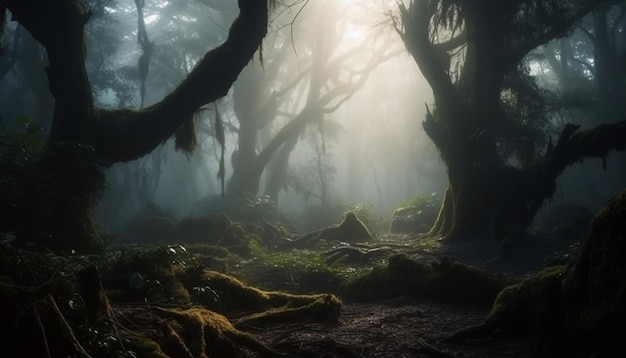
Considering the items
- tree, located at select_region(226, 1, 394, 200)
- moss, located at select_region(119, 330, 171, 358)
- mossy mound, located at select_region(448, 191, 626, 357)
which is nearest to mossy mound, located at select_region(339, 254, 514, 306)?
mossy mound, located at select_region(448, 191, 626, 357)

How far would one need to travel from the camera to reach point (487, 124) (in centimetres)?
1419

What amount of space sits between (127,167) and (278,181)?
46.2 ft

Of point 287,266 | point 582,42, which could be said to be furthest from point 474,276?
point 582,42

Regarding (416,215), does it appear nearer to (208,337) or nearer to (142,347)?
(208,337)

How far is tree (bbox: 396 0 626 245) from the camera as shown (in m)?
12.2

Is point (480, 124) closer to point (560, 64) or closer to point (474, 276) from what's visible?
point (474, 276)

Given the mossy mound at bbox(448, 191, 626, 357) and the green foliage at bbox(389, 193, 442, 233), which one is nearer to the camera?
the mossy mound at bbox(448, 191, 626, 357)

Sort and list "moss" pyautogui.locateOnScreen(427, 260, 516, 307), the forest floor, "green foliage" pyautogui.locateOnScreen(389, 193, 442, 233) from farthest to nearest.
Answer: "green foliage" pyautogui.locateOnScreen(389, 193, 442, 233) < "moss" pyautogui.locateOnScreen(427, 260, 516, 307) < the forest floor

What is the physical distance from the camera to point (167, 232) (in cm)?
1803

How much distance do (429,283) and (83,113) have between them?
24.8 feet

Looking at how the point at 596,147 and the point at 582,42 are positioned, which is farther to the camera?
the point at 582,42

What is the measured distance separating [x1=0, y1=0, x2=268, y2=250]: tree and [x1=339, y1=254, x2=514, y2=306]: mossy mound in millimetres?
5040

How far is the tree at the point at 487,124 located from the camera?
1220 cm

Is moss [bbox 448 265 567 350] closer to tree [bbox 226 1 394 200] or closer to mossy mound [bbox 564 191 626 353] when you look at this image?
mossy mound [bbox 564 191 626 353]
